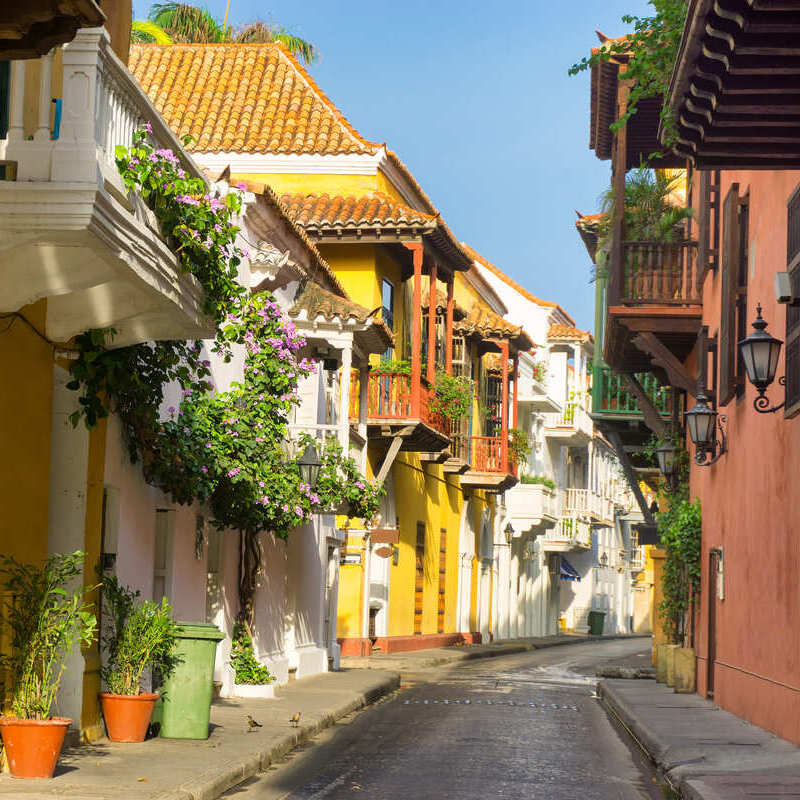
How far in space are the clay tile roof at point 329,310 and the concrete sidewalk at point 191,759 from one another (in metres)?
6.82

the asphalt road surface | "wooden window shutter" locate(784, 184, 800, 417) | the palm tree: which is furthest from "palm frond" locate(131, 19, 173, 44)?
"wooden window shutter" locate(784, 184, 800, 417)

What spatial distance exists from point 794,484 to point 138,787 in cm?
712

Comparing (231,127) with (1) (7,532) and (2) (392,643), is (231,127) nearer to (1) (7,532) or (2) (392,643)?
(2) (392,643)

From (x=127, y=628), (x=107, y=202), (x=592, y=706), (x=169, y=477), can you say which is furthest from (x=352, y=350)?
(x=107, y=202)

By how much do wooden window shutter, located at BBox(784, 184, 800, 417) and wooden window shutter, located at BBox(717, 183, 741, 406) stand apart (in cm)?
412

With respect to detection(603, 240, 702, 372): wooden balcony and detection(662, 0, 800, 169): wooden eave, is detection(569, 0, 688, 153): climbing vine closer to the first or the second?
detection(662, 0, 800, 169): wooden eave

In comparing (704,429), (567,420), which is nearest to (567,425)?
(567,420)

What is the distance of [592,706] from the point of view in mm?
20547

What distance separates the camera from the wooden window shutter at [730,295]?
1797 cm

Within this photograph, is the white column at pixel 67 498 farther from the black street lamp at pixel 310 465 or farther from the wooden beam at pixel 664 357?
the wooden beam at pixel 664 357

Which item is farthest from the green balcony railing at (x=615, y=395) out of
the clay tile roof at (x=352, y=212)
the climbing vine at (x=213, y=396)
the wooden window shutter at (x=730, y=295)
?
the wooden window shutter at (x=730, y=295)

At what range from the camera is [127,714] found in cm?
1212

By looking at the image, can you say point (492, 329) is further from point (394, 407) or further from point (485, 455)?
point (394, 407)

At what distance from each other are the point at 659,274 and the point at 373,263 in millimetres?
9224
